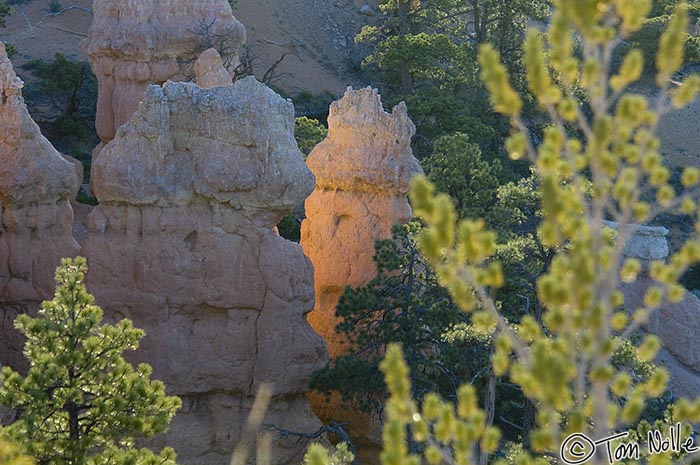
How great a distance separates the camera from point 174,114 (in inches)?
535

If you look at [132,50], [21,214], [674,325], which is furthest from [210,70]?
[674,325]

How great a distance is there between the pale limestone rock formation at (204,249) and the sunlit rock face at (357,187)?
1.97 metres

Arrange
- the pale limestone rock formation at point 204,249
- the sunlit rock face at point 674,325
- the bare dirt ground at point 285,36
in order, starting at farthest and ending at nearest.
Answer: the bare dirt ground at point 285,36 → the sunlit rock face at point 674,325 → the pale limestone rock formation at point 204,249

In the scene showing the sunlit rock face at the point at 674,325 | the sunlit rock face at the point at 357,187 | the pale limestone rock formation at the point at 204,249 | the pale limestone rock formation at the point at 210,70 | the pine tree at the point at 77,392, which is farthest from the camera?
the sunlit rock face at the point at 674,325

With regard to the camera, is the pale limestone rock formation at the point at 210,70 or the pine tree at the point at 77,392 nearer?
the pine tree at the point at 77,392

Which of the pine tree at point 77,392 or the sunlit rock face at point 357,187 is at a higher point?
the pine tree at point 77,392

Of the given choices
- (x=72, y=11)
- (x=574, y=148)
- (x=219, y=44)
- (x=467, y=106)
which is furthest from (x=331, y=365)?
(x=72, y=11)

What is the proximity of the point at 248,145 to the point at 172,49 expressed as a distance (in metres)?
A: 10.7

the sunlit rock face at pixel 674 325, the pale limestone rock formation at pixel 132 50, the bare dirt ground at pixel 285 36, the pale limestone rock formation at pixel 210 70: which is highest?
the pale limestone rock formation at pixel 210 70

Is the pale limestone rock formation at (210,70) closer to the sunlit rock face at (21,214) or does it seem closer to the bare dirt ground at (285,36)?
the sunlit rock face at (21,214)

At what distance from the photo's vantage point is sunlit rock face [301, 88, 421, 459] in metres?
15.8

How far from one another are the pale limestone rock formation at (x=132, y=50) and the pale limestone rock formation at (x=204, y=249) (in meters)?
9.48

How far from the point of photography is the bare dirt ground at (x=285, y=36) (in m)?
36.0

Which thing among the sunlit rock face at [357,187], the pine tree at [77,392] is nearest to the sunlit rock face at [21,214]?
the sunlit rock face at [357,187]
